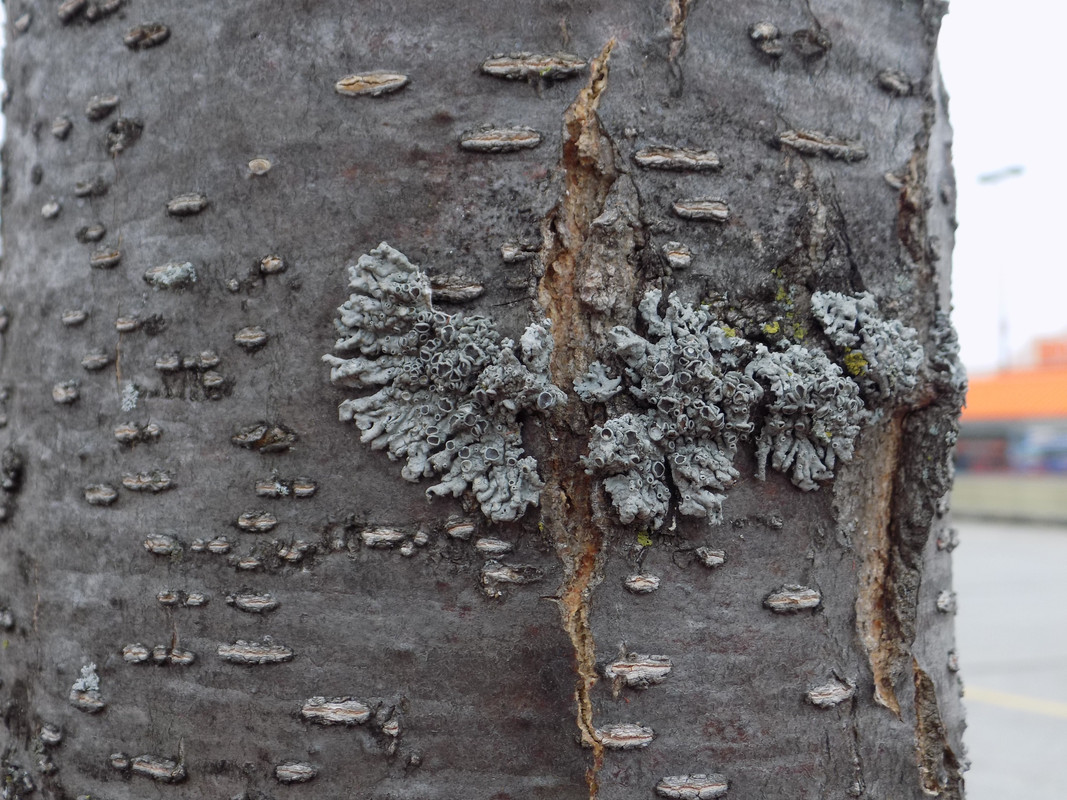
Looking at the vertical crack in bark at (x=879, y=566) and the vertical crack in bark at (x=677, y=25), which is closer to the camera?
the vertical crack in bark at (x=677, y=25)

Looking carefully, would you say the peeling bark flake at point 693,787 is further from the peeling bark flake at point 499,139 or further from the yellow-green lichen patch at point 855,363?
the peeling bark flake at point 499,139

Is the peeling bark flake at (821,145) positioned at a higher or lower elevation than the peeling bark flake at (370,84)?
lower

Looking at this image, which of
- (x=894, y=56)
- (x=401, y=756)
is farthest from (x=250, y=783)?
(x=894, y=56)

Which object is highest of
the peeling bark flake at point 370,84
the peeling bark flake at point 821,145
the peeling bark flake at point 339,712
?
the peeling bark flake at point 370,84

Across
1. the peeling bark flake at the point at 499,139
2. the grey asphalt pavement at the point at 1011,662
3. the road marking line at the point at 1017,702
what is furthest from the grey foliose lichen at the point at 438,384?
the road marking line at the point at 1017,702

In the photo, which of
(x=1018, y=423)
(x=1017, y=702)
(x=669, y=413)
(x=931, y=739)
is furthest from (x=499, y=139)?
(x=1018, y=423)

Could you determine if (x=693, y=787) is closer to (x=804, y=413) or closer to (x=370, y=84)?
(x=804, y=413)

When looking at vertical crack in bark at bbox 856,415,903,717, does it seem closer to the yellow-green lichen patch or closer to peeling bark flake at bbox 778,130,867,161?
the yellow-green lichen patch
